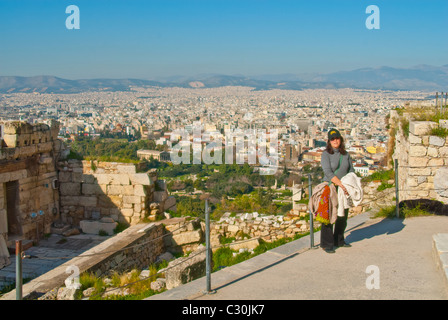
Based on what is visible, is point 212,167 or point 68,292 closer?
point 68,292

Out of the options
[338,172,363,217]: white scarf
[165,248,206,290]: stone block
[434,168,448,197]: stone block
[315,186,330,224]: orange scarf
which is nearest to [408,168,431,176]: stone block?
[434,168,448,197]: stone block

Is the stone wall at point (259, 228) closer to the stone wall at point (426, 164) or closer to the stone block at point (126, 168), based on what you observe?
the stone block at point (126, 168)

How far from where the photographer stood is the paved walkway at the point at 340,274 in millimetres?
3498

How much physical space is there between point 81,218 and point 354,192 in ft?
18.2

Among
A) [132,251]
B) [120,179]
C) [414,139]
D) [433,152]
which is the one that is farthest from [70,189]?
[433,152]

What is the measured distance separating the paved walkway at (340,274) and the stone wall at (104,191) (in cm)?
356

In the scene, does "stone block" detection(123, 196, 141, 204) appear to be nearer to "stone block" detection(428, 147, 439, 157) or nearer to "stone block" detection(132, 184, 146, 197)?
"stone block" detection(132, 184, 146, 197)

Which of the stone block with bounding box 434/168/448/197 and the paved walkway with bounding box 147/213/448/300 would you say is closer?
the paved walkway with bounding box 147/213/448/300

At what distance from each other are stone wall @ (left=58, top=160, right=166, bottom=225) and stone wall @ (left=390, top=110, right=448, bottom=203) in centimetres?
449

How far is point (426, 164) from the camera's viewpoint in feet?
21.1

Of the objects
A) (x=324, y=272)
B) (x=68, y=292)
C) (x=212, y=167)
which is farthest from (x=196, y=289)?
(x=212, y=167)

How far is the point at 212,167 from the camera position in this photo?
4306cm

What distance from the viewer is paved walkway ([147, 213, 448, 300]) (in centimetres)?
350

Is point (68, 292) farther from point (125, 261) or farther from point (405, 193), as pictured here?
point (405, 193)
